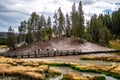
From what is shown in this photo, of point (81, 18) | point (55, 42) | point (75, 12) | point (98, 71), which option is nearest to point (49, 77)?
point (98, 71)

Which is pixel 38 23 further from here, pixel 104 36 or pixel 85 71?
pixel 85 71

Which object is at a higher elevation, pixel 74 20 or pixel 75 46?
pixel 74 20

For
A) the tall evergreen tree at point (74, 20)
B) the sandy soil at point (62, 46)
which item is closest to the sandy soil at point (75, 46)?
the sandy soil at point (62, 46)

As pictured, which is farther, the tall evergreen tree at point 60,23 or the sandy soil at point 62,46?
the tall evergreen tree at point 60,23

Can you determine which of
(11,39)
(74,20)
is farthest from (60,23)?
(11,39)

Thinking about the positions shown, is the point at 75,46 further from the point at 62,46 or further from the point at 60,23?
the point at 60,23

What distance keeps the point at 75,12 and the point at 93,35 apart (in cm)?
1964

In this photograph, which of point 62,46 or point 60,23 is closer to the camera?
point 62,46

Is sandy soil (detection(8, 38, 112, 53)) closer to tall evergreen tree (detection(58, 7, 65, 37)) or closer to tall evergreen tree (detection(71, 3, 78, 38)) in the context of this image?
tall evergreen tree (detection(71, 3, 78, 38))

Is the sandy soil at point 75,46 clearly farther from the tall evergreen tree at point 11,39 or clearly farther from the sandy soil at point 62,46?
the tall evergreen tree at point 11,39

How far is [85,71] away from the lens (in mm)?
64500

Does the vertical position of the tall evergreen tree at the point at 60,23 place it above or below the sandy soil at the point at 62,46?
above

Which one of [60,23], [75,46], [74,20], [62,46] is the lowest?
[75,46]

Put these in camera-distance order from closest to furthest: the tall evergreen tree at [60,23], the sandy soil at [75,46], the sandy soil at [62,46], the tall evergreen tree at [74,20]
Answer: the sandy soil at [75,46]
the sandy soil at [62,46]
the tall evergreen tree at [74,20]
the tall evergreen tree at [60,23]
